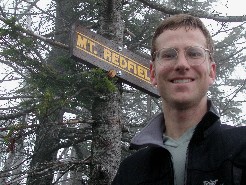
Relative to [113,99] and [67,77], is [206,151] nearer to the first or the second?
[113,99]

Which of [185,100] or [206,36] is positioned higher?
[206,36]

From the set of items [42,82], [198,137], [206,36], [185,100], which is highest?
[42,82]

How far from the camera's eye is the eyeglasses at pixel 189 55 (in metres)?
2.16

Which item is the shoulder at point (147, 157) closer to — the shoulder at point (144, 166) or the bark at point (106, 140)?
the shoulder at point (144, 166)

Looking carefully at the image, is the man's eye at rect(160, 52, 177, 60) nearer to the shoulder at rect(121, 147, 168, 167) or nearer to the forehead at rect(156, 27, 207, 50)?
the forehead at rect(156, 27, 207, 50)

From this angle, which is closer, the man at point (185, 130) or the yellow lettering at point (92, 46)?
the man at point (185, 130)

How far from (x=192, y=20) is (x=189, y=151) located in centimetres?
101

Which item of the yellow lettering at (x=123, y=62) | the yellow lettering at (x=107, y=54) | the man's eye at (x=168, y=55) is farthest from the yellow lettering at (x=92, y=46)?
the man's eye at (x=168, y=55)

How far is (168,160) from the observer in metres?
1.92

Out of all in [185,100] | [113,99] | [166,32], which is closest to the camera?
[185,100]

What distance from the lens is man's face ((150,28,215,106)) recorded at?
82.4 inches

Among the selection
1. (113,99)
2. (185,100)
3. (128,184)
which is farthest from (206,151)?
(113,99)

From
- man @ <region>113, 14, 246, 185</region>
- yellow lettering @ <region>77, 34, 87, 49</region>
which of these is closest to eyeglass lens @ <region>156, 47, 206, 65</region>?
man @ <region>113, 14, 246, 185</region>

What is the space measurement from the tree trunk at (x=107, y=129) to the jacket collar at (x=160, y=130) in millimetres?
2485
